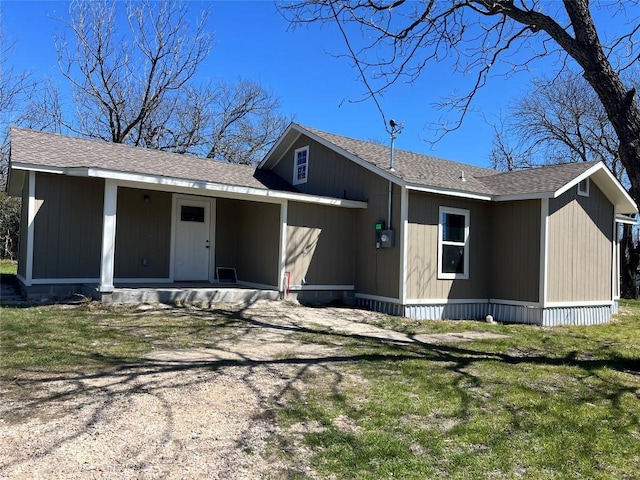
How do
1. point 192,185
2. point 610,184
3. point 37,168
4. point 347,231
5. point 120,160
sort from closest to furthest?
1. point 37,168
2. point 192,185
3. point 120,160
4. point 347,231
5. point 610,184

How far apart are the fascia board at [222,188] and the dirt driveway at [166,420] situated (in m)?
4.16

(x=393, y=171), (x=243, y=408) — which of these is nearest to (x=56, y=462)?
(x=243, y=408)

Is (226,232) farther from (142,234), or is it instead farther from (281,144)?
(281,144)

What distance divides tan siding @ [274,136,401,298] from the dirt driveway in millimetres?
4746

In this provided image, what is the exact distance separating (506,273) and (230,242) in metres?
6.59

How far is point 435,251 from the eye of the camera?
1076 cm

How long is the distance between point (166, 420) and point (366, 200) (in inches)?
323

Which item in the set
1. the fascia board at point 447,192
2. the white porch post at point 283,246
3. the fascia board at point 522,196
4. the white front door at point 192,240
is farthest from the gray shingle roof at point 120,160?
the fascia board at point 522,196

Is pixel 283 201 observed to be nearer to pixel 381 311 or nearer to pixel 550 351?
pixel 381 311

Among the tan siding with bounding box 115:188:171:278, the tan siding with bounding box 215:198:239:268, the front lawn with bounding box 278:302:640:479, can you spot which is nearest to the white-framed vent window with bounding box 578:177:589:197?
the front lawn with bounding box 278:302:640:479

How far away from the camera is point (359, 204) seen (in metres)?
11.3

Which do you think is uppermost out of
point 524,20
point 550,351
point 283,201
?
point 524,20

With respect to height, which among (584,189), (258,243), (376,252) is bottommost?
(376,252)

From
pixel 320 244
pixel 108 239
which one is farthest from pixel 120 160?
pixel 320 244
